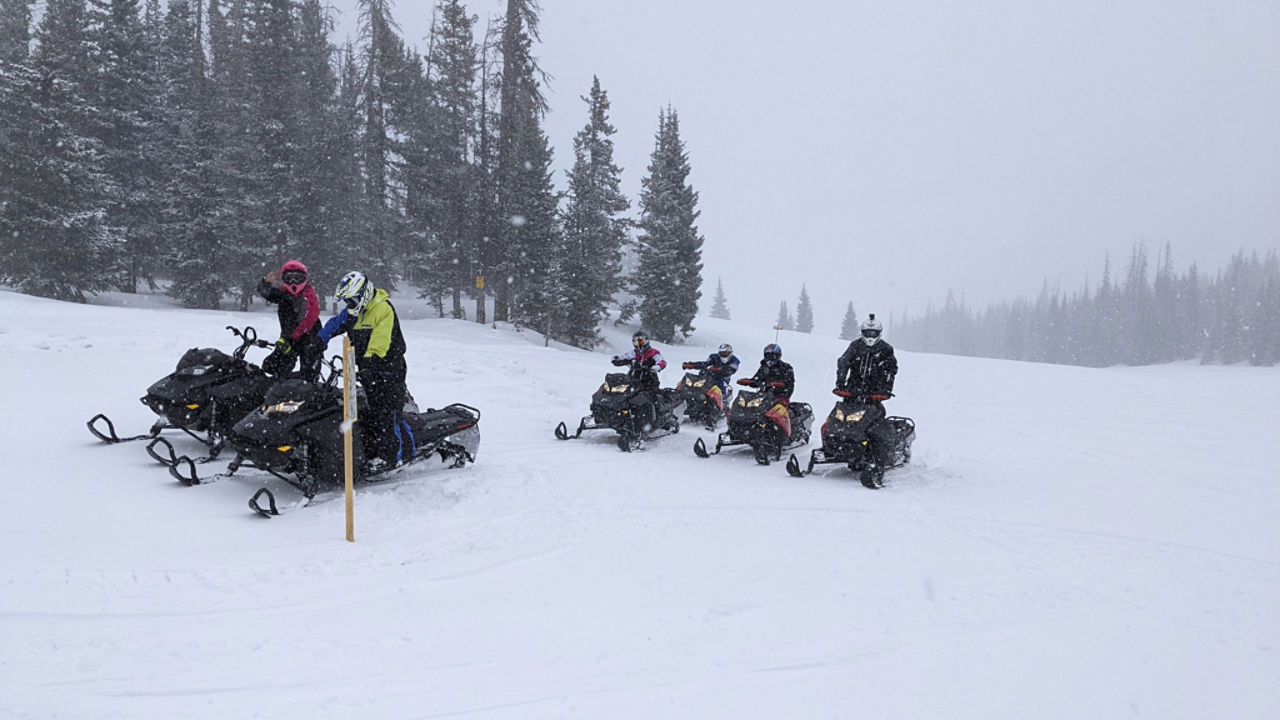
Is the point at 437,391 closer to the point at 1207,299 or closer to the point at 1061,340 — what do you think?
the point at 1061,340

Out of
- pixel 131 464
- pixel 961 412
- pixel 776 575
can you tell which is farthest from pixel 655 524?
pixel 961 412

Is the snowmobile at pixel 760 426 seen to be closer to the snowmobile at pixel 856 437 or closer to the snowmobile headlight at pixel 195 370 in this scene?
the snowmobile at pixel 856 437

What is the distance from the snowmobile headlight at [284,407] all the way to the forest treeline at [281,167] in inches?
619

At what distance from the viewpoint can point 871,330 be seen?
9.24 meters

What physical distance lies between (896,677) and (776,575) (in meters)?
1.50

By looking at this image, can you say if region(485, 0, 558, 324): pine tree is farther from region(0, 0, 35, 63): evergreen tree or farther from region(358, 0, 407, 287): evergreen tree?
region(0, 0, 35, 63): evergreen tree

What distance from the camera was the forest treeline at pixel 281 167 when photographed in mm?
21000

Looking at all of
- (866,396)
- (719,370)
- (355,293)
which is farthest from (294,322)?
(719,370)

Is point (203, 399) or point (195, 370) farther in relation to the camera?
point (195, 370)

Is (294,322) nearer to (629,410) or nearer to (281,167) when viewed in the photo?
(629,410)

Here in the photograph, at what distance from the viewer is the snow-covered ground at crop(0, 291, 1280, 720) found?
3.33 meters

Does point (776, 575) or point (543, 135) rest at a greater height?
point (543, 135)

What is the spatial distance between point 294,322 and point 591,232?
22696 millimetres

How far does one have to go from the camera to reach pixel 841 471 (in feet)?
31.1
